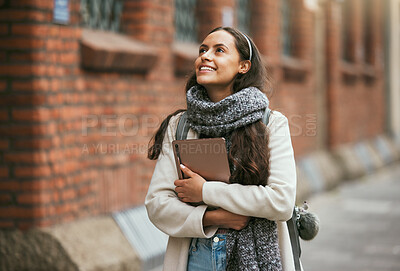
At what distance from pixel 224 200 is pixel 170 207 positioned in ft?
0.81

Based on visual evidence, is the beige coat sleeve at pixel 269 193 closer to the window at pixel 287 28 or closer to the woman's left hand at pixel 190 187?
the woman's left hand at pixel 190 187

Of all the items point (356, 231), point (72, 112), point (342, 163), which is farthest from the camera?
point (342, 163)

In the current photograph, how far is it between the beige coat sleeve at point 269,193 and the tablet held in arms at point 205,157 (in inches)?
2.5

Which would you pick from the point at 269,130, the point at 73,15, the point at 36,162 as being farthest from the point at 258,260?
the point at 73,15

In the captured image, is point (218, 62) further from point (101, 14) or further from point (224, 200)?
point (101, 14)

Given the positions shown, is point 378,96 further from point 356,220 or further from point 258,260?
point 258,260

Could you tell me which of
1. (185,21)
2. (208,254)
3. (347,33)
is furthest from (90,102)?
(347,33)

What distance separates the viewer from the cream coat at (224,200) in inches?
108

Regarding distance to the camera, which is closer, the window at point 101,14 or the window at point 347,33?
the window at point 101,14

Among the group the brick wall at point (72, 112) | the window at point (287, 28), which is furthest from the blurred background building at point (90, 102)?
the window at point (287, 28)

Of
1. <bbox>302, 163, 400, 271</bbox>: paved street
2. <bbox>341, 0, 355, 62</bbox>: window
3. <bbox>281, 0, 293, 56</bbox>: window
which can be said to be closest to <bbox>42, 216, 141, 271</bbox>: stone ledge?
<bbox>302, 163, 400, 271</bbox>: paved street

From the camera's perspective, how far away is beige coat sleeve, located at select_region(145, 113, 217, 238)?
9.14ft

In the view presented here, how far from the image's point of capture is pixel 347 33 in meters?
15.7

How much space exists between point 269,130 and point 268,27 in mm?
7208
